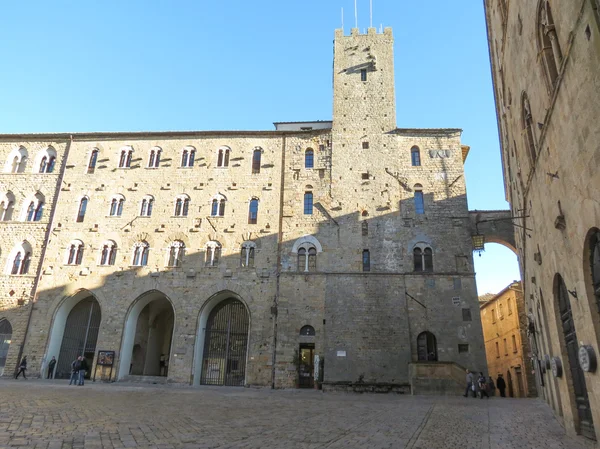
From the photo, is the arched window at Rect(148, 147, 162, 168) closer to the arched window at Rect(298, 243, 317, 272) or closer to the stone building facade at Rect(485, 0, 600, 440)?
the arched window at Rect(298, 243, 317, 272)

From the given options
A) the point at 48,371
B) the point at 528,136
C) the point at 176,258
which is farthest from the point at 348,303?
the point at 48,371

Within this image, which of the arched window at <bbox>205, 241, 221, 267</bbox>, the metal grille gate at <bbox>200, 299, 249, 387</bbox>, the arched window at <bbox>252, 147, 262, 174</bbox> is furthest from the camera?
the arched window at <bbox>252, 147, 262, 174</bbox>

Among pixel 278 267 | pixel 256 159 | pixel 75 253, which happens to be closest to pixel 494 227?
pixel 278 267

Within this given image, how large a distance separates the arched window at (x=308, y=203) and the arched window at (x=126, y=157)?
1181 centimetres

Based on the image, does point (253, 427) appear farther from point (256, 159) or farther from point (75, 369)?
point (256, 159)

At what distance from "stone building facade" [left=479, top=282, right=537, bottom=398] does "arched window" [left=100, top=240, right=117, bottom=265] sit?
25.2m

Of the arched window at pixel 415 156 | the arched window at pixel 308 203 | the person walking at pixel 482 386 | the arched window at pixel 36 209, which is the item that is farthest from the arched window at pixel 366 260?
the arched window at pixel 36 209

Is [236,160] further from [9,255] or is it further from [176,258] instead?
[9,255]

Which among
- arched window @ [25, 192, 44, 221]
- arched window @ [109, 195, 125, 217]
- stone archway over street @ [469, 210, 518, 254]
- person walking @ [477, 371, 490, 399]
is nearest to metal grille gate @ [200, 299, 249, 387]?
arched window @ [109, 195, 125, 217]

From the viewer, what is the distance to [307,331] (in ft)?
76.3

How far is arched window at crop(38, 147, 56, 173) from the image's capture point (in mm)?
28219

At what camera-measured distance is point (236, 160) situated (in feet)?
89.7

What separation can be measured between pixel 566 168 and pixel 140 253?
76.5 feet

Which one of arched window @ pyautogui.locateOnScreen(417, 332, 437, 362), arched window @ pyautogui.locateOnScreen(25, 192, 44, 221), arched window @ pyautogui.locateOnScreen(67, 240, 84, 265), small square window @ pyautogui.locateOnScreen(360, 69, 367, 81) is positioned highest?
small square window @ pyautogui.locateOnScreen(360, 69, 367, 81)
